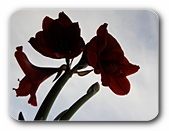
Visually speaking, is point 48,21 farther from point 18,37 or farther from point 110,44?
point 110,44

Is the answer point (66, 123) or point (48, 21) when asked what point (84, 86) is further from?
point (48, 21)

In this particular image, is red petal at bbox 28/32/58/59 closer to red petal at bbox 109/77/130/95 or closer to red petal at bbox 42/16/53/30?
red petal at bbox 42/16/53/30

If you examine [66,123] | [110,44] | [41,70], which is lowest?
[66,123]

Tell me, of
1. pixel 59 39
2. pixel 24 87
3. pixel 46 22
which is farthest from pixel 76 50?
pixel 24 87

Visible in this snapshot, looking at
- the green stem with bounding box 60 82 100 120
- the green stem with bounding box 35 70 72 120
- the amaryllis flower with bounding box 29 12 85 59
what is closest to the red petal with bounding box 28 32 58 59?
the amaryllis flower with bounding box 29 12 85 59

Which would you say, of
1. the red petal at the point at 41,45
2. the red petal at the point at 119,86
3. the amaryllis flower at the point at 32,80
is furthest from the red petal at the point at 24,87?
the red petal at the point at 119,86

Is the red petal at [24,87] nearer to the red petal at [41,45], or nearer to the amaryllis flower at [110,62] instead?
the red petal at [41,45]

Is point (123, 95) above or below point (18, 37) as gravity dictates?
below

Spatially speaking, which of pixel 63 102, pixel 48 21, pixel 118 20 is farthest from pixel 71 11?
pixel 63 102
